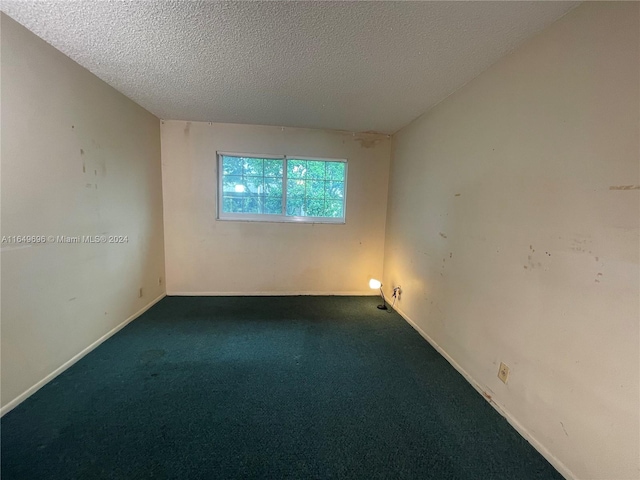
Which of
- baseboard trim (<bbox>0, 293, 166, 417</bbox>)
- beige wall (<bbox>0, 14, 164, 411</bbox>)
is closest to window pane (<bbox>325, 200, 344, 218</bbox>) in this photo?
beige wall (<bbox>0, 14, 164, 411</bbox>)

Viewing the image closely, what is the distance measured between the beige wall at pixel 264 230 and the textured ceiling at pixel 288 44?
81cm

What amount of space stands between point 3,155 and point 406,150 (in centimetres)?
322

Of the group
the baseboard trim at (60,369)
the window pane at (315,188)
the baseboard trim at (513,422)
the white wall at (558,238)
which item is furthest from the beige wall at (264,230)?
the baseboard trim at (513,422)

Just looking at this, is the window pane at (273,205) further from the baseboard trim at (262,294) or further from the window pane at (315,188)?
the baseboard trim at (262,294)

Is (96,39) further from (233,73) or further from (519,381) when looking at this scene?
(519,381)

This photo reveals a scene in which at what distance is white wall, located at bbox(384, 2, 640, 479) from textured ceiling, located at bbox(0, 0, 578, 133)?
0.97 ft

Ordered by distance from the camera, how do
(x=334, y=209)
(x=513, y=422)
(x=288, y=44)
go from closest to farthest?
(x=513, y=422)
(x=288, y=44)
(x=334, y=209)

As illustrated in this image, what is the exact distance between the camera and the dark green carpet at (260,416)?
3.89 feet

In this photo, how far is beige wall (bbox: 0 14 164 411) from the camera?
1438mm

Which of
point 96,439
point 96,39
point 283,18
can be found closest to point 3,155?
point 96,39

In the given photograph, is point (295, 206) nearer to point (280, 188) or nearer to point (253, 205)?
point (280, 188)

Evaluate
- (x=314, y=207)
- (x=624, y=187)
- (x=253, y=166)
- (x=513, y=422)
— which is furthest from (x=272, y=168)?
(x=513, y=422)

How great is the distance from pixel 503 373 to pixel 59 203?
3.13 m

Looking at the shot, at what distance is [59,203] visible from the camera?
5.68 ft
